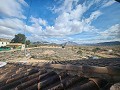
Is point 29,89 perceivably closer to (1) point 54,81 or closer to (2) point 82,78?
(1) point 54,81

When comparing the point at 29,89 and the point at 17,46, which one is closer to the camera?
the point at 29,89

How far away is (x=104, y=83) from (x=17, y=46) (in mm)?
82428

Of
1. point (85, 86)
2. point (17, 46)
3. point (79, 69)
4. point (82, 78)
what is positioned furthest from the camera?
point (17, 46)

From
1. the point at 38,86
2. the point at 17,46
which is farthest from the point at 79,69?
the point at 17,46

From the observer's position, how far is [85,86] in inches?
98.7

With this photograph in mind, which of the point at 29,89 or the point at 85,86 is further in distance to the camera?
the point at 29,89

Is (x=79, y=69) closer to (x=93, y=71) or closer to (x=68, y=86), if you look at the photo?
(x=93, y=71)

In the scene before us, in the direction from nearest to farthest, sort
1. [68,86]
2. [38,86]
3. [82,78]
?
[68,86]
[38,86]
[82,78]

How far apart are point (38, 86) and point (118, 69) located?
5.66 feet

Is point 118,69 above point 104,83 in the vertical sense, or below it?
above

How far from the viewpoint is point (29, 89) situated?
2818mm

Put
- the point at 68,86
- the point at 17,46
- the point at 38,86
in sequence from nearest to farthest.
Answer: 1. the point at 68,86
2. the point at 38,86
3. the point at 17,46

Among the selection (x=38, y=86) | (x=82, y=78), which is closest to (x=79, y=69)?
(x=82, y=78)

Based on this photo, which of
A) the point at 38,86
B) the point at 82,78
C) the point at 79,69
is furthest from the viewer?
the point at 79,69
